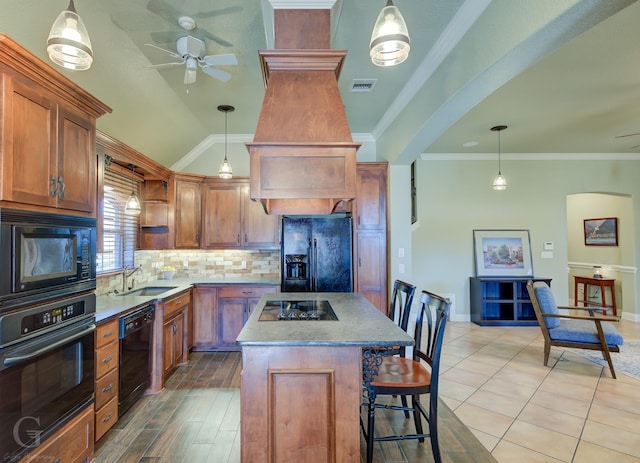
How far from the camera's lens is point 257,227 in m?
4.61

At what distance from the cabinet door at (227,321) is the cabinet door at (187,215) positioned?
913mm

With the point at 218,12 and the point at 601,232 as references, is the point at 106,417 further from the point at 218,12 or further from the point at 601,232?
the point at 601,232

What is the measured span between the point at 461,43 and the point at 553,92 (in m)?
1.70

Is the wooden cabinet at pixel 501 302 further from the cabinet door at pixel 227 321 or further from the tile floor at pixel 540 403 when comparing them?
the cabinet door at pixel 227 321

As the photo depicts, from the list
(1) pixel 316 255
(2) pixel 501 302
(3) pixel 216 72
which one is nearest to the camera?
(3) pixel 216 72

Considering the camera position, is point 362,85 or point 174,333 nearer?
point 362,85

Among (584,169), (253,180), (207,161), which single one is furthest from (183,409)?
(584,169)

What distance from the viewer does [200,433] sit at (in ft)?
8.13

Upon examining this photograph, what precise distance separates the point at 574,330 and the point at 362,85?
3.54 metres

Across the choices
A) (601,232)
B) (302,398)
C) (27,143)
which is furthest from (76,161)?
(601,232)

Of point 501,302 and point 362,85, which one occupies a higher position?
point 362,85

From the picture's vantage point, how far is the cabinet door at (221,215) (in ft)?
15.0

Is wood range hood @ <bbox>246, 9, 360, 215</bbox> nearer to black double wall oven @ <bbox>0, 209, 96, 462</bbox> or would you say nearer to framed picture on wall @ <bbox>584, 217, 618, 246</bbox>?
black double wall oven @ <bbox>0, 209, 96, 462</bbox>

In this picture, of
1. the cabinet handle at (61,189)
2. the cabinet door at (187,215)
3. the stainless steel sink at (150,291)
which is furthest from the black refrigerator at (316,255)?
the cabinet handle at (61,189)
